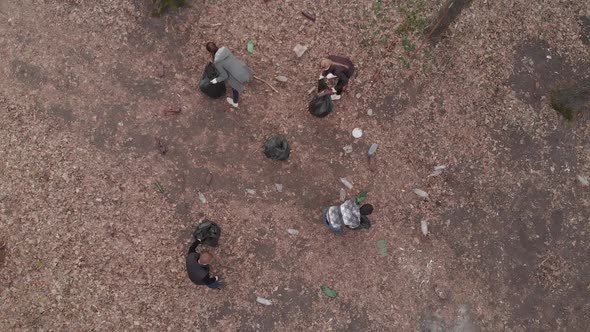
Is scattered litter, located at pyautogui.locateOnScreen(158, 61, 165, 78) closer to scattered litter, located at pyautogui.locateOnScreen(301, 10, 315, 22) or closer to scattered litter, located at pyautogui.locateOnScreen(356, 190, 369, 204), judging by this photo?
scattered litter, located at pyautogui.locateOnScreen(301, 10, 315, 22)

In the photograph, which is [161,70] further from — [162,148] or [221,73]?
[221,73]

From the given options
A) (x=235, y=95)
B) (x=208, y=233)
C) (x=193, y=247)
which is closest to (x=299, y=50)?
(x=235, y=95)

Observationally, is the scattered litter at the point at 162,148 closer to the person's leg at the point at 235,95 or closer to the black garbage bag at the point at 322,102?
the person's leg at the point at 235,95

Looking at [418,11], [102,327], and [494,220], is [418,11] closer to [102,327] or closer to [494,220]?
[494,220]

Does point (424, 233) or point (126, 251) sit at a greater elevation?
point (424, 233)

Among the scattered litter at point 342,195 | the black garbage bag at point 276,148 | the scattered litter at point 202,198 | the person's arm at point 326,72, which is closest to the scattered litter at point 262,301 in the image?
the scattered litter at point 202,198

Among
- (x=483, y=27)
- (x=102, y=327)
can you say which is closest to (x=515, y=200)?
(x=483, y=27)
